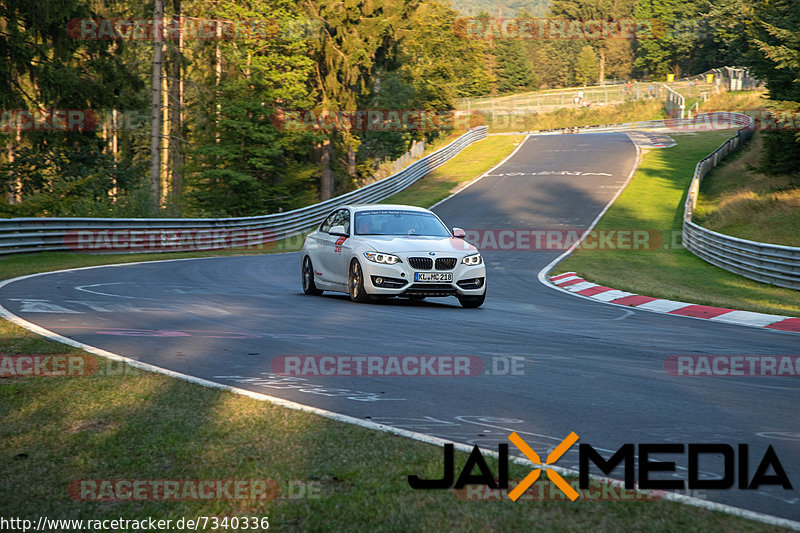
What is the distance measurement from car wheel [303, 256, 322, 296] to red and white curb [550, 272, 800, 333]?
536 centimetres

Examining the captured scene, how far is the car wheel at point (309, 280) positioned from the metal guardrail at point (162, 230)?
9.35 metres

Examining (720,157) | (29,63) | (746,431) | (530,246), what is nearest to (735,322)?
(746,431)

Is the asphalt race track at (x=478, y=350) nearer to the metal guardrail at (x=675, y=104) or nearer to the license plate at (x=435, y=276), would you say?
the license plate at (x=435, y=276)

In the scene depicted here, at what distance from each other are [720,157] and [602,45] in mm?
116376

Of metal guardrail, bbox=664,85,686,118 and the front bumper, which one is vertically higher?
metal guardrail, bbox=664,85,686,118

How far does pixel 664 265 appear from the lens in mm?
23266

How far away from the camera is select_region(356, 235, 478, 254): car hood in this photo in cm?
1273

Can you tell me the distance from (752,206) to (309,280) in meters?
21.8

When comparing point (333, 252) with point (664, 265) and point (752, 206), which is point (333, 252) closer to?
point (664, 265)

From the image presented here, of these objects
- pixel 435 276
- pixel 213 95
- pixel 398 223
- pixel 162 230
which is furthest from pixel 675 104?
pixel 435 276

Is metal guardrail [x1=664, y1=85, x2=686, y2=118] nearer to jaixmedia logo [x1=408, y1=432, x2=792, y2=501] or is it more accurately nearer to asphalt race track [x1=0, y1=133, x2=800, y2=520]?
asphalt race track [x1=0, y1=133, x2=800, y2=520]

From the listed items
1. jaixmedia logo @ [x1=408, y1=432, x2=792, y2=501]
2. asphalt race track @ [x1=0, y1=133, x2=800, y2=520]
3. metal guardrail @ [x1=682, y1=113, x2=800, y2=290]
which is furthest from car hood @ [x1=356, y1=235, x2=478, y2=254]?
metal guardrail @ [x1=682, y1=113, x2=800, y2=290]

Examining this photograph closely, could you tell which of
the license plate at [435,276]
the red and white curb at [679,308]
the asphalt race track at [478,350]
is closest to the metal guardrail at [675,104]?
the red and white curb at [679,308]

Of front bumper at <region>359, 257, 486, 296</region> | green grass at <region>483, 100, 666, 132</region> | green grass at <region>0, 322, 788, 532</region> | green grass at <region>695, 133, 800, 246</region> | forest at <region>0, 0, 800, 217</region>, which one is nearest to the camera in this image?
green grass at <region>0, 322, 788, 532</region>
